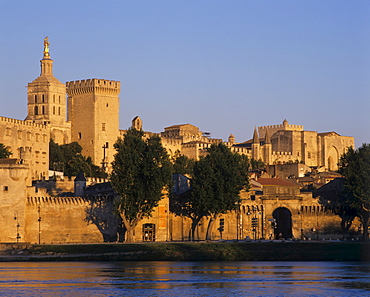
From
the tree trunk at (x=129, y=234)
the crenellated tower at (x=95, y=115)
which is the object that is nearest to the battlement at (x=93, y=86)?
the crenellated tower at (x=95, y=115)

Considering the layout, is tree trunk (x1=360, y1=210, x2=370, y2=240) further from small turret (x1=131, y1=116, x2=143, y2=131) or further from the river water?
small turret (x1=131, y1=116, x2=143, y2=131)

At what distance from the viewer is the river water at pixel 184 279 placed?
2376 inches

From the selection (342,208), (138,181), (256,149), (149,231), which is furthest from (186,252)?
(256,149)

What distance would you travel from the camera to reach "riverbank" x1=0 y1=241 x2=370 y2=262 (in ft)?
→ 279

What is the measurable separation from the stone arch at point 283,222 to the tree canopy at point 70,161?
127 ft

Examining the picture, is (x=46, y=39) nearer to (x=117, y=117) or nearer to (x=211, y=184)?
(x=117, y=117)

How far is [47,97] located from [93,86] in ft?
27.4

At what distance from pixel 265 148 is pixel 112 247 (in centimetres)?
11402

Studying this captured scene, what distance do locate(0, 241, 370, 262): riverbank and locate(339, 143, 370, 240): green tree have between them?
14.3 metres

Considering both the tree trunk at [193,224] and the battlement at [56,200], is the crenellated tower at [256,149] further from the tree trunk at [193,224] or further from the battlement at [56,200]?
the battlement at [56,200]

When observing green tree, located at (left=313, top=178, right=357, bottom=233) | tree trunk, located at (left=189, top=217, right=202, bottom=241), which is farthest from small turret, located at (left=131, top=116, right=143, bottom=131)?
tree trunk, located at (left=189, top=217, right=202, bottom=241)

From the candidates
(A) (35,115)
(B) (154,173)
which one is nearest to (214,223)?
(B) (154,173)

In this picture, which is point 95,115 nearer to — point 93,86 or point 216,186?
point 93,86

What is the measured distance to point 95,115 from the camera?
544 ft
